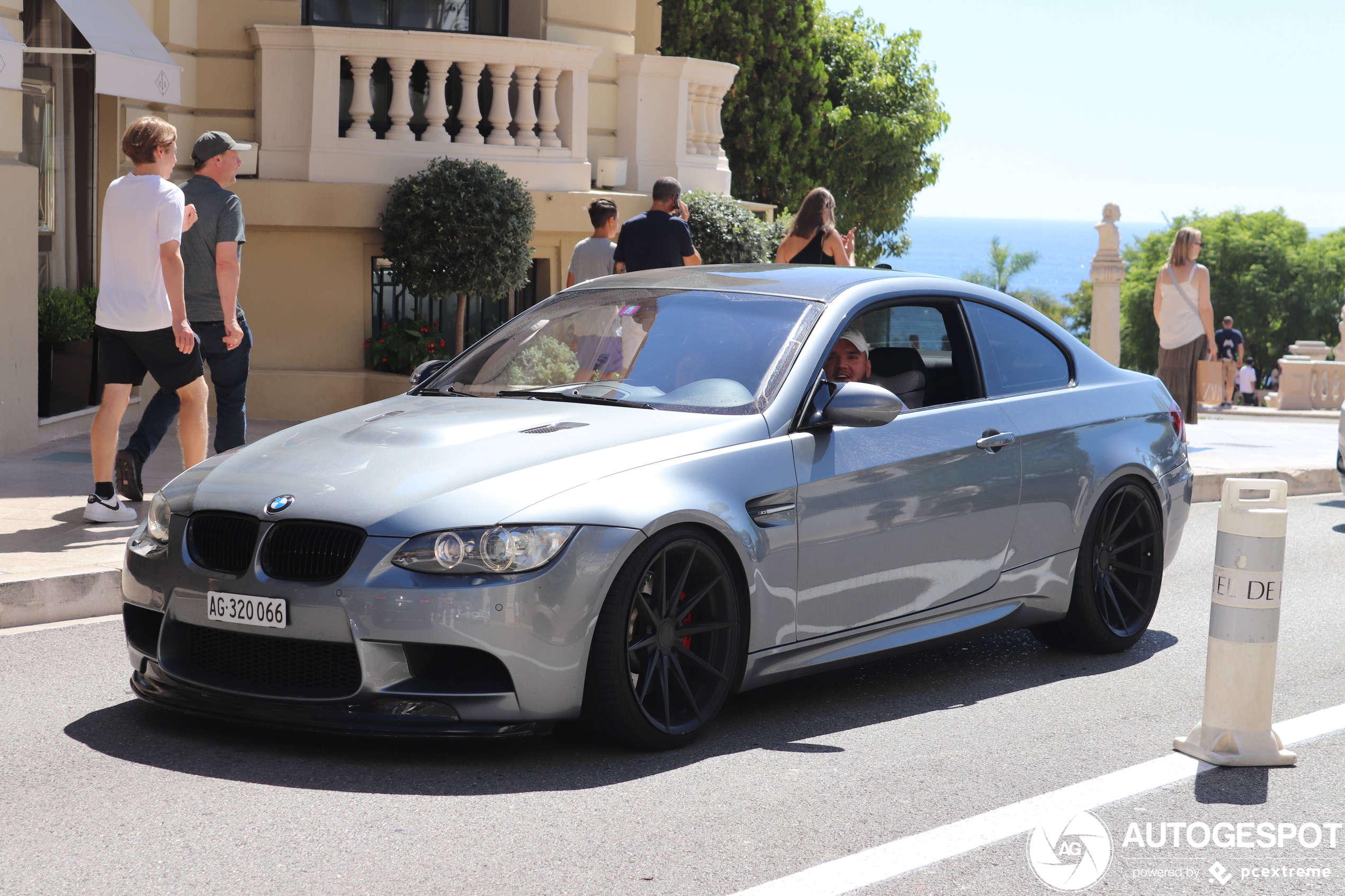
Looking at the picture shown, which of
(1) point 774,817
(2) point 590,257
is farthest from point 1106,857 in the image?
(2) point 590,257

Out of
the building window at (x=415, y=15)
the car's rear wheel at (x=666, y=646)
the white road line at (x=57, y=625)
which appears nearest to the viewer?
the car's rear wheel at (x=666, y=646)

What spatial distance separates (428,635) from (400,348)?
9.61 metres

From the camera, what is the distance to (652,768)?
4777 mm

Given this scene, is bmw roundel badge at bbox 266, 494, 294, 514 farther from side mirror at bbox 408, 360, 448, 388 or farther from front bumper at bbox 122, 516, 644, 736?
side mirror at bbox 408, 360, 448, 388

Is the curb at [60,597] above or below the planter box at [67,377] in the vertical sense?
below

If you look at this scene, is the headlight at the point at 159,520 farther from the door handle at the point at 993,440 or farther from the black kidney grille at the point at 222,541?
the door handle at the point at 993,440

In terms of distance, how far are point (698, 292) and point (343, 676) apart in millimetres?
2122

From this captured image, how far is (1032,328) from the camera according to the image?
6.58m

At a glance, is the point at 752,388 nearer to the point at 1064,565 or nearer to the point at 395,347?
the point at 1064,565

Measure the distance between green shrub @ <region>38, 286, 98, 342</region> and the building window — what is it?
147 inches

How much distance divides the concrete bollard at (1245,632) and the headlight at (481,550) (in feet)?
6.96

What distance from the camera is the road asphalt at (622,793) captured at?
3906 millimetres

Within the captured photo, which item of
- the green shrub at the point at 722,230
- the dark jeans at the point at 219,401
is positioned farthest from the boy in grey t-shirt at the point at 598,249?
the green shrub at the point at 722,230

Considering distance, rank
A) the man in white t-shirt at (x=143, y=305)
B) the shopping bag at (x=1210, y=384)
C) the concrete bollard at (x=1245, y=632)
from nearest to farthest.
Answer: the concrete bollard at (x=1245, y=632), the man in white t-shirt at (x=143, y=305), the shopping bag at (x=1210, y=384)
